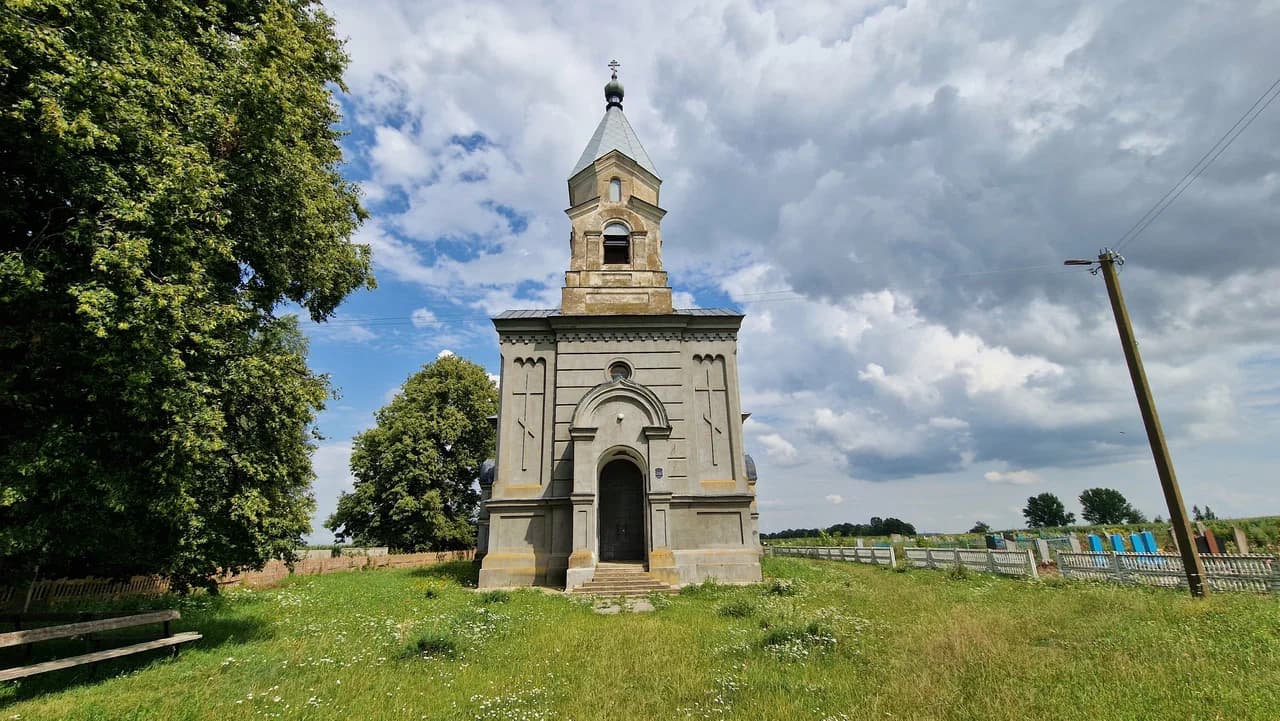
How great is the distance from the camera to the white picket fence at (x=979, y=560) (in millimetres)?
17484

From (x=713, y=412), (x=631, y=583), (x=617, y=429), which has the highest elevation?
(x=713, y=412)

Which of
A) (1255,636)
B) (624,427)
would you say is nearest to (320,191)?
(624,427)

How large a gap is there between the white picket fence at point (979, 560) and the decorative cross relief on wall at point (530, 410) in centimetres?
1552

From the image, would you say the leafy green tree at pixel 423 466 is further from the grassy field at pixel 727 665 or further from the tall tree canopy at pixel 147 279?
the tall tree canopy at pixel 147 279

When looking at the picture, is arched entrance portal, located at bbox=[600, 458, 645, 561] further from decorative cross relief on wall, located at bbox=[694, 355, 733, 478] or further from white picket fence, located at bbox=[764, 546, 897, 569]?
white picket fence, located at bbox=[764, 546, 897, 569]

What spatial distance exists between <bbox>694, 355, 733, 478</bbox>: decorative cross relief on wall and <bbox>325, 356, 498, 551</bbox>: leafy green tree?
19.5 m

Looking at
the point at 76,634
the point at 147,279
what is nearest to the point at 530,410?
the point at 147,279

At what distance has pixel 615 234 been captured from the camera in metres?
22.6

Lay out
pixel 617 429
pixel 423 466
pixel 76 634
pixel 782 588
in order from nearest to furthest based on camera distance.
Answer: pixel 76 634
pixel 782 588
pixel 617 429
pixel 423 466

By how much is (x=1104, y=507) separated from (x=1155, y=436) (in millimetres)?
80667

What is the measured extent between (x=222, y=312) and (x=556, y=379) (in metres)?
11.8

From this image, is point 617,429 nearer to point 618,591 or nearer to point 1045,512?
point 618,591

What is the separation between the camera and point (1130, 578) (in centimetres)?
1431

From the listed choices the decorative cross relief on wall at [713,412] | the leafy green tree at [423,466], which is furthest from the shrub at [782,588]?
the leafy green tree at [423,466]
